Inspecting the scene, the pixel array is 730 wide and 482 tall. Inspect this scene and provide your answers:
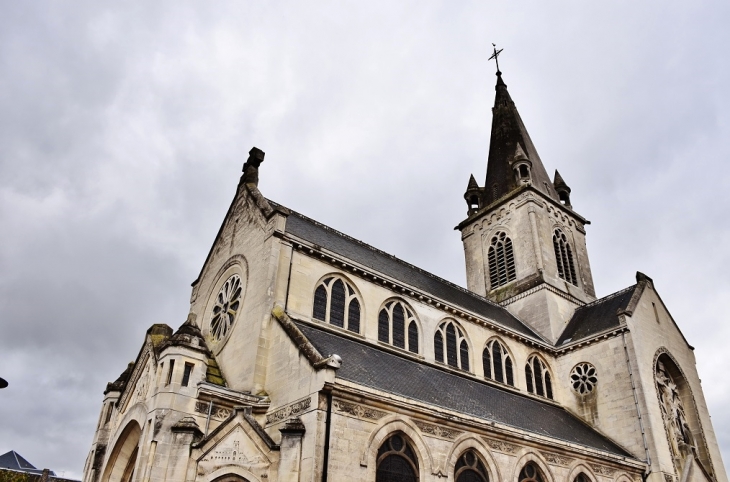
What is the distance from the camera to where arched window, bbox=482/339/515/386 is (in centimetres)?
2682

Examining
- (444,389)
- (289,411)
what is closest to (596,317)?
(444,389)

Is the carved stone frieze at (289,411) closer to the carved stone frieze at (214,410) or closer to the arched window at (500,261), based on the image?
the carved stone frieze at (214,410)

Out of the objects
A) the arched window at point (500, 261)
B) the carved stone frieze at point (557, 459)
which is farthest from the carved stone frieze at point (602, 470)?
the arched window at point (500, 261)

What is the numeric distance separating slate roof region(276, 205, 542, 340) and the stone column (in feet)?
28.9

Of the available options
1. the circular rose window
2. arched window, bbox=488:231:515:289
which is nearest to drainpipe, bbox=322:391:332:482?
the circular rose window

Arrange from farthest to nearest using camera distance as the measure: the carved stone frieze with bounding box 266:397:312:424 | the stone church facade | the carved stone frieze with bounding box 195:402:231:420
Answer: the carved stone frieze with bounding box 195:402:231:420 → the stone church facade → the carved stone frieze with bounding box 266:397:312:424

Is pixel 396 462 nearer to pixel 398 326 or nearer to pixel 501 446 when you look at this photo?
pixel 501 446

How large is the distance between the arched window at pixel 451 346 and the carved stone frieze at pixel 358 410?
904cm

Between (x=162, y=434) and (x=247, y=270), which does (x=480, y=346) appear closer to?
(x=247, y=270)

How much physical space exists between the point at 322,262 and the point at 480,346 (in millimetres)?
9235

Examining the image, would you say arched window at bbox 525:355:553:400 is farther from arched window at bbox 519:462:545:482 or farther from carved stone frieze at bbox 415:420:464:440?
carved stone frieze at bbox 415:420:464:440

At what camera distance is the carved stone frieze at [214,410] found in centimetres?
1708

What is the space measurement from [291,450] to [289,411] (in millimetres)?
1559

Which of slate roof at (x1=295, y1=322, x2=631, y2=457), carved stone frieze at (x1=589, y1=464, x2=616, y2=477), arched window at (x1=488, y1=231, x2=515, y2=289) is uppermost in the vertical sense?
arched window at (x1=488, y1=231, x2=515, y2=289)
